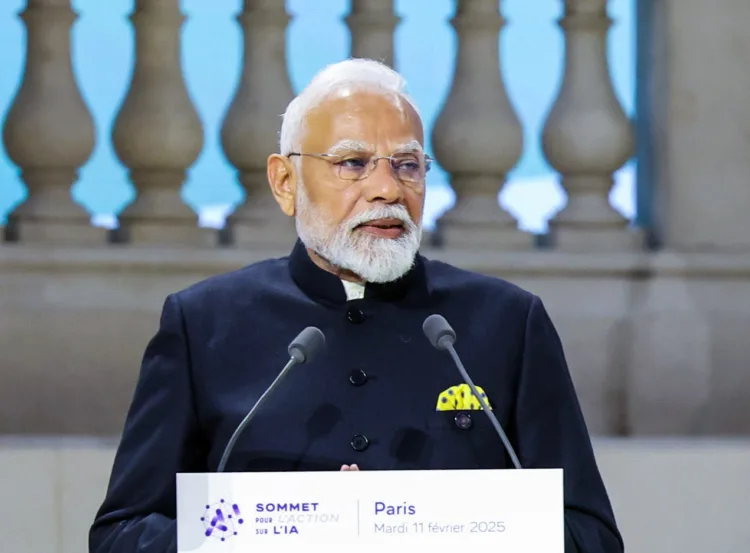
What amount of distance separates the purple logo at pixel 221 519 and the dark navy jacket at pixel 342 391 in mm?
288

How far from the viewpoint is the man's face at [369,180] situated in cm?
237

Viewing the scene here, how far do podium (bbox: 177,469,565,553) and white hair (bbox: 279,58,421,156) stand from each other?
682 millimetres

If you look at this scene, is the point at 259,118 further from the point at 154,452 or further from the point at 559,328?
the point at 154,452

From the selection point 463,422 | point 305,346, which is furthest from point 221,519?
point 463,422

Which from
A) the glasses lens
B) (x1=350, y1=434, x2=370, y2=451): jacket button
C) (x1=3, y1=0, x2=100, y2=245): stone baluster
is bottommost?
(x1=350, y1=434, x2=370, y2=451): jacket button

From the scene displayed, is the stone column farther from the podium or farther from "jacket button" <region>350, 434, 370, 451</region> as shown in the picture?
the podium

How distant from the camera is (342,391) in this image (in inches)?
94.4

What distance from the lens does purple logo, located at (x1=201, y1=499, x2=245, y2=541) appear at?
6.37ft

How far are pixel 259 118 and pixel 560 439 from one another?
1.45 meters

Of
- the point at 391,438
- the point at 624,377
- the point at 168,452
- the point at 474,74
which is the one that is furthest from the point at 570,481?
the point at 474,74

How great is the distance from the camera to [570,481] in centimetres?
238

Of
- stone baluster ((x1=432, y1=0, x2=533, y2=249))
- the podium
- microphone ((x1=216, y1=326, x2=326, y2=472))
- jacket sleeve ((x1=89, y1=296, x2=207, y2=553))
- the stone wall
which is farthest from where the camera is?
stone baluster ((x1=432, y1=0, x2=533, y2=249))

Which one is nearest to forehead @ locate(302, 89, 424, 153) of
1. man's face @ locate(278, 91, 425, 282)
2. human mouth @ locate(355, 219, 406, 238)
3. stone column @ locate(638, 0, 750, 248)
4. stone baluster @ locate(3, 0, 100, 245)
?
man's face @ locate(278, 91, 425, 282)

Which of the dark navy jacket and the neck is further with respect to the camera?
the neck
